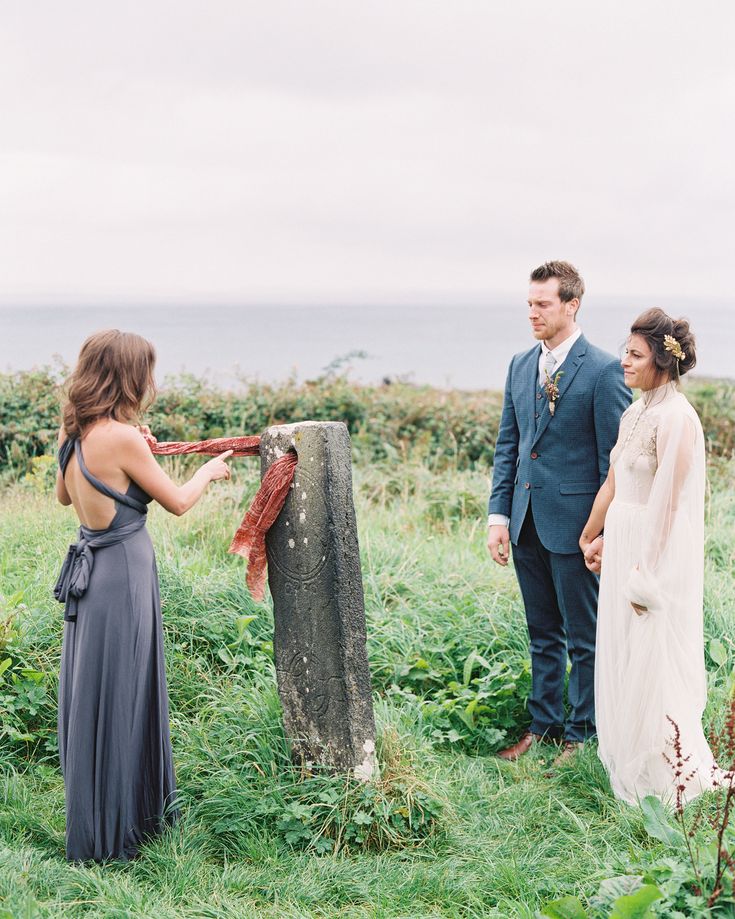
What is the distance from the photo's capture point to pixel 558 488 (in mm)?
4625

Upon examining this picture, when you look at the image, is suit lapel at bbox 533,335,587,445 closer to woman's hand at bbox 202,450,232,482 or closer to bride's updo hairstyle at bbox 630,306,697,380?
bride's updo hairstyle at bbox 630,306,697,380

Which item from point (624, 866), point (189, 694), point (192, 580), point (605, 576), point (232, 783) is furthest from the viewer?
point (192, 580)

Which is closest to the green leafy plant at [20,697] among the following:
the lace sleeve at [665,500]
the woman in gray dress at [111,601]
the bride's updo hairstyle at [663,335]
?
the woman in gray dress at [111,601]

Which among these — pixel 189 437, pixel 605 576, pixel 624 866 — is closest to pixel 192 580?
pixel 605 576

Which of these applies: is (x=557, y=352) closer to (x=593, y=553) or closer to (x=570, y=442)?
(x=570, y=442)

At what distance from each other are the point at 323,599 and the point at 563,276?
201 centimetres

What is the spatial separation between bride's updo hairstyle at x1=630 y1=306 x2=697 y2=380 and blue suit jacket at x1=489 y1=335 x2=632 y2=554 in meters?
Answer: 0.43

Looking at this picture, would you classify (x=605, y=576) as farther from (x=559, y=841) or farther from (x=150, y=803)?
(x=150, y=803)

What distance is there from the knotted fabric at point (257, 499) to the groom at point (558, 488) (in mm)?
1424

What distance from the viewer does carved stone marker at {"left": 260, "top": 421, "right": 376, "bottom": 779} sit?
3906mm

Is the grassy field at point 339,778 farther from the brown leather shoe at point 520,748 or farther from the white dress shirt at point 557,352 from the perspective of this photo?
the white dress shirt at point 557,352

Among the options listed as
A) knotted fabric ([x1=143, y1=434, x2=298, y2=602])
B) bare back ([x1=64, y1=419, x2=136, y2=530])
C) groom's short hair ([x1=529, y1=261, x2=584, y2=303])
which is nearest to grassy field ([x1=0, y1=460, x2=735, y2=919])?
knotted fabric ([x1=143, y1=434, x2=298, y2=602])

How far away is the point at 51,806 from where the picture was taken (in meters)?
4.14

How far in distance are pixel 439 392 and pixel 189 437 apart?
336 centimetres
